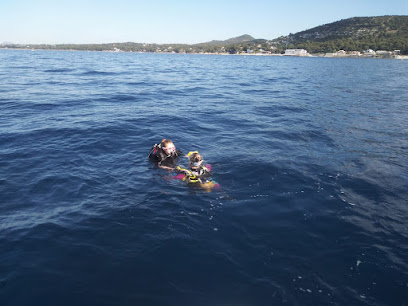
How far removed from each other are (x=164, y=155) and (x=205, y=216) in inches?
144

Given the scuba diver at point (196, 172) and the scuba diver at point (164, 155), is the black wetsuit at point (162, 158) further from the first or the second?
the scuba diver at point (196, 172)

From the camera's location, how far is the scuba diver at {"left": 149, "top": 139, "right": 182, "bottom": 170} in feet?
32.0

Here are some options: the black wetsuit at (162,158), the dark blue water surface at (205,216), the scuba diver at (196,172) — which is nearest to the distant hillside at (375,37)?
A: the dark blue water surface at (205,216)

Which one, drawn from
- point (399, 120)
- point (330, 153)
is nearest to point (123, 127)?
point (330, 153)

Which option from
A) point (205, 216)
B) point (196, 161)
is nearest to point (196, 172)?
point (196, 161)

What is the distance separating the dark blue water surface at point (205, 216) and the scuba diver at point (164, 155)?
413 mm

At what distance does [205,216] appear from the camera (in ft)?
22.6

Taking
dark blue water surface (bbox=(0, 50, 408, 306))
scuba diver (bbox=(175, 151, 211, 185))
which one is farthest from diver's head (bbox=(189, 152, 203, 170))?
dark blue water surface (bbox=(0, 50, 408, 306))

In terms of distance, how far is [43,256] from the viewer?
5418 millimetres

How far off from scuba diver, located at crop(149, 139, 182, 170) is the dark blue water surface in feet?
1.36

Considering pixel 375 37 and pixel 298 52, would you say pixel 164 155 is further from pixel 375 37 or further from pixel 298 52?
pixel 375 37

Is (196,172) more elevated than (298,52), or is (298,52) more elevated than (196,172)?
(298,52)

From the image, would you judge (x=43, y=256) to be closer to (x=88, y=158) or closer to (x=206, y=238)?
(x=206, y=238)

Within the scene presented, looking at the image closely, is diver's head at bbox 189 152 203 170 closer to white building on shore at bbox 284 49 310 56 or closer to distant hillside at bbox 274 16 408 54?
distant hillside at bbox 274 16 408 54
